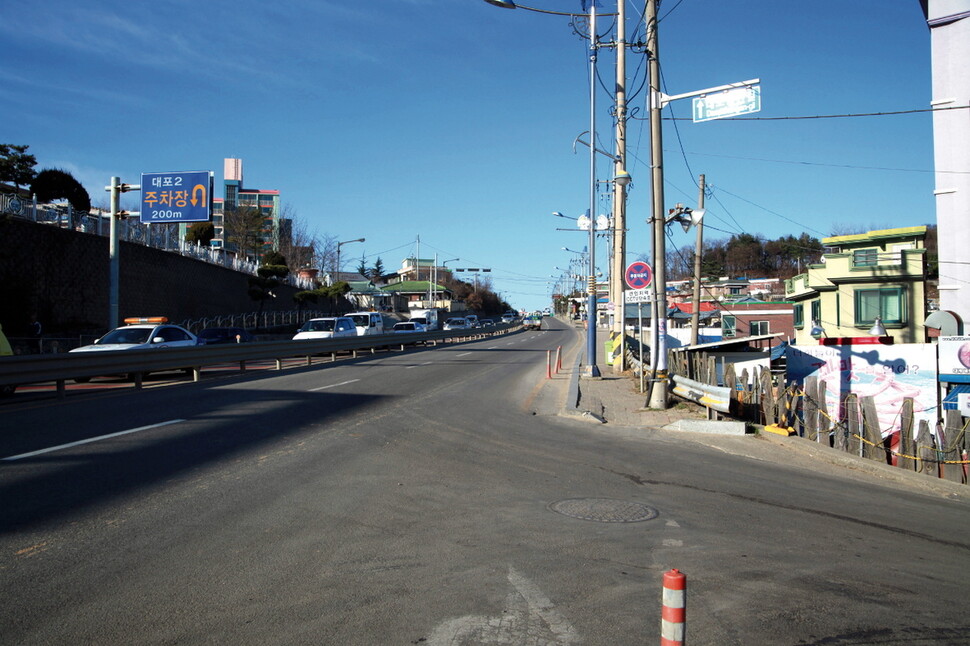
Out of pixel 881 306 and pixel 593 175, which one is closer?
pixel 593 175

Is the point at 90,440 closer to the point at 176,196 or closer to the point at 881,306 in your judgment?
the point at 176,196

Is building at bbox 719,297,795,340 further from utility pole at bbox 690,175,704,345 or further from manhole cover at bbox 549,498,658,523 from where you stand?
manhole cover at bbox 549,498,658,523

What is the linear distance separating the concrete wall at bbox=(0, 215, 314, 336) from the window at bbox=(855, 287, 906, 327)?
35145 millimetres

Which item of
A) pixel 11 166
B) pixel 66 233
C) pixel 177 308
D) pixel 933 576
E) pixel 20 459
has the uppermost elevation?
pixel 11 166

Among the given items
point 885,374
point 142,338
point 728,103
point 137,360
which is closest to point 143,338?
point 142,338

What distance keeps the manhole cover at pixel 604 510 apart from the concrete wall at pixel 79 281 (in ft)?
89.9

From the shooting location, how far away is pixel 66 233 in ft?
101

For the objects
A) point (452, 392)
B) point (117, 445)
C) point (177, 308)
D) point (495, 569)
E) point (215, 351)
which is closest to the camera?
point (495, 569)

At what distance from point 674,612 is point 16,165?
42.8 meters

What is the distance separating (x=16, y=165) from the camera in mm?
36562

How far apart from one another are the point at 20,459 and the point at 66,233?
26.5m

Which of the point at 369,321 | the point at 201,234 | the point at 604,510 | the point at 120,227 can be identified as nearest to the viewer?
the point at 604,510

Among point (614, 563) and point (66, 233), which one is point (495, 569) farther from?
point (66, 233)

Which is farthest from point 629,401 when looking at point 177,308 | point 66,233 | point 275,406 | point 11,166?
point 11,166
